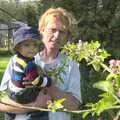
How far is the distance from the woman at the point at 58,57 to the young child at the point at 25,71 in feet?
0.22

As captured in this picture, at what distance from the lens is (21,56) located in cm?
309

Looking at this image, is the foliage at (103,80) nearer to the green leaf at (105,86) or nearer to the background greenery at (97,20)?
the green leaf at (105,86)

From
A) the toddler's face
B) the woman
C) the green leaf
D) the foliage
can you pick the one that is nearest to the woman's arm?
the woman

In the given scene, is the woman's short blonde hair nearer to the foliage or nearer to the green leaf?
the foliage

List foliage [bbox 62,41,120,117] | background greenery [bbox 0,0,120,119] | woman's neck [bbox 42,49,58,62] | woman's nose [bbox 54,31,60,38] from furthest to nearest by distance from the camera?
1. background greenery [bbox 0,0,120,119]
2. woman's neck [bbox 42,49,58,62]
3. woman's nose [bbox 54,31,60,38]
4. foliage [bbox 62,41,120,117]

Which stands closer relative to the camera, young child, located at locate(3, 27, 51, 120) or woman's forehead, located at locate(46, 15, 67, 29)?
young child, located at locate(3, 27, 51, 120)

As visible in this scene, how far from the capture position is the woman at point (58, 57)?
123 inches

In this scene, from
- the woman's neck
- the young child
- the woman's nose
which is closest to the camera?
the young child

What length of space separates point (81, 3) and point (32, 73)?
974cm

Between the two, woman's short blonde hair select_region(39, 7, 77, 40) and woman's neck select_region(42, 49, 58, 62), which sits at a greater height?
woman's short blonde hair select_region(39, 7, 77, 40)

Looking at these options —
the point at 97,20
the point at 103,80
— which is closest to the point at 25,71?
the point at 103,80

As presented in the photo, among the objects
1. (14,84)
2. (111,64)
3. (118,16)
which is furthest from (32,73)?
(118,16)

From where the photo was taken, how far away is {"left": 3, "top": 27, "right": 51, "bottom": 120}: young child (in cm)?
301

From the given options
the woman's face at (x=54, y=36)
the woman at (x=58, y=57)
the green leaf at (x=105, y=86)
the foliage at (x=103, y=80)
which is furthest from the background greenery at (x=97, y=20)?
the green leaf at (x=105, y=86)
